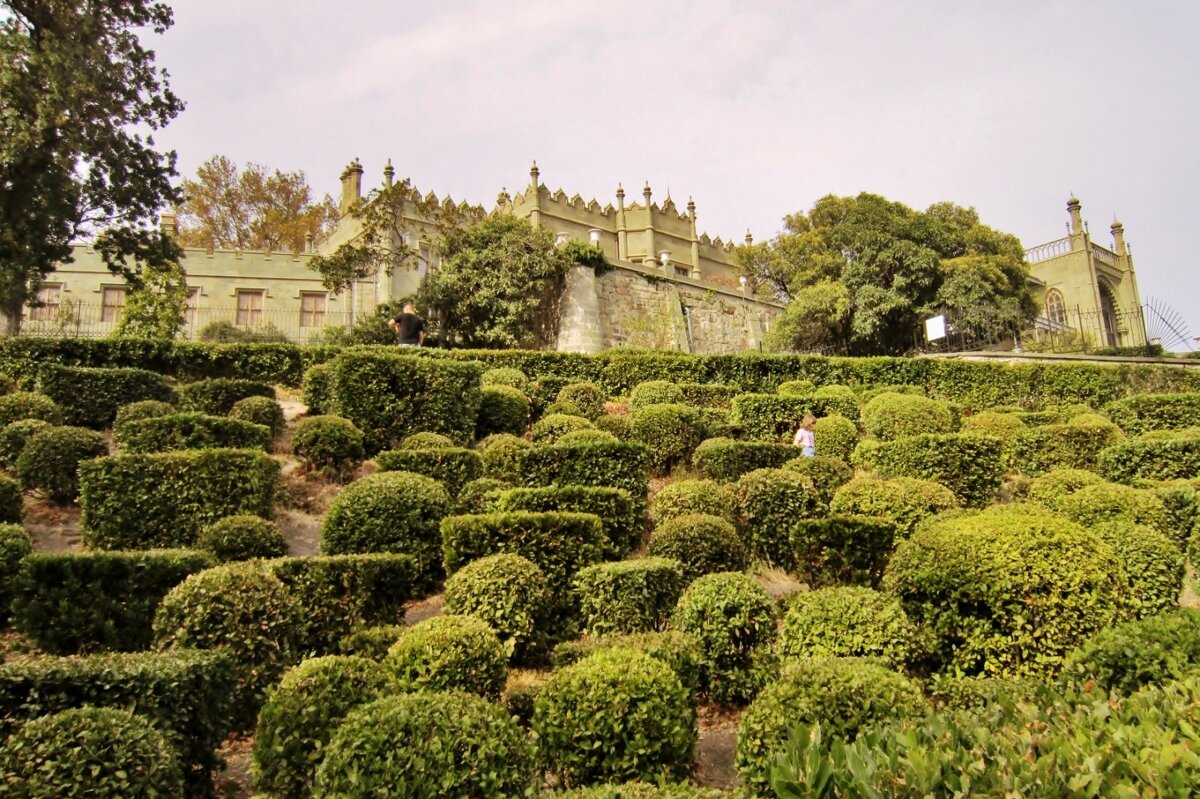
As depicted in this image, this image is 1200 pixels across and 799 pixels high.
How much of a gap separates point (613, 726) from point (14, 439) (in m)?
10.2

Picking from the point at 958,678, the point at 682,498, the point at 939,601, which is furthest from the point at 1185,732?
the point at 682,498

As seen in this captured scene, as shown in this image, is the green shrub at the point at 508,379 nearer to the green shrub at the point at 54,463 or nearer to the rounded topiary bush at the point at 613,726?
the green shrub at the point at 54,463

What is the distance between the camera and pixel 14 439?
1126 cm

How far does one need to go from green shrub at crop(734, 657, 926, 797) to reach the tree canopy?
25.6 metres

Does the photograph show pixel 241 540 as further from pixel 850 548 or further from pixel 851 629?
pixel 850 548

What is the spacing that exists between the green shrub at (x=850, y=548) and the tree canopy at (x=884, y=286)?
21.6 metres

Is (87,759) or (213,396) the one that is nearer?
(87,759)

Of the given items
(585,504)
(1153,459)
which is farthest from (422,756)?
(1153,459)

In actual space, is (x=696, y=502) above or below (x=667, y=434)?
below

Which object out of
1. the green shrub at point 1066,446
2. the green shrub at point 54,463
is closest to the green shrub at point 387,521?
the green shrub at point 54,463

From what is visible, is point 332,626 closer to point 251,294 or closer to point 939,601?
point 939,601

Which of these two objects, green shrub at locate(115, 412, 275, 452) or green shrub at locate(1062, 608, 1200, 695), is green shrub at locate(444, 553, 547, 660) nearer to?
green shrub at locate(1062, 608, 1200, 695)

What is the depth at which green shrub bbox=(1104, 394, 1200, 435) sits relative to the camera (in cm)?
1664

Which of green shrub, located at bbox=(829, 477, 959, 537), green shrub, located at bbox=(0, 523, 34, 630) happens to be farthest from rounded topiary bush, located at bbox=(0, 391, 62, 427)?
green shrub, located at bbox=(829, 477, 959, 537)
